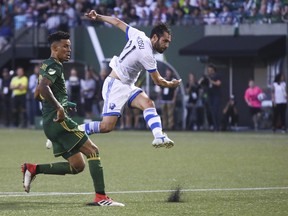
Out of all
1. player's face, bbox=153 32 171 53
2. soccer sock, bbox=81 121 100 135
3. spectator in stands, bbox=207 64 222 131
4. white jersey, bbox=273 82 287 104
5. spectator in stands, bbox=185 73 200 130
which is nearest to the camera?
player's face, bbox=153 32 171 53

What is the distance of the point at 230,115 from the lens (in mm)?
32906

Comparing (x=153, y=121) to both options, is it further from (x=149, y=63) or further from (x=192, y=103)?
(x=192, y=103)

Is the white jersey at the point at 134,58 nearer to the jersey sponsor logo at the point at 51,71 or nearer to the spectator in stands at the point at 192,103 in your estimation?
the jersey sponsor logo at the point at 51,71

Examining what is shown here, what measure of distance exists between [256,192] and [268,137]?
1463 centimetres

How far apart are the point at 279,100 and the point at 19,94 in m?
9.09

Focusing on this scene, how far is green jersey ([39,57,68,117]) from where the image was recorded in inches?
471

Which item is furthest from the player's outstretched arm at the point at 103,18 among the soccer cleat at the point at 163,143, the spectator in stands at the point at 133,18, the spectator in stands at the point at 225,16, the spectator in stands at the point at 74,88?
the spectator in stands at the point at 133,18

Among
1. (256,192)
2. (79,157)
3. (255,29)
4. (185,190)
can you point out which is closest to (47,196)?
(79,157)

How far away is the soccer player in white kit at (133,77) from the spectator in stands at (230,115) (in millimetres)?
18135

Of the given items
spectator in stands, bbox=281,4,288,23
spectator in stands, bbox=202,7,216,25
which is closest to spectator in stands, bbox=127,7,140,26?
spectator in stands, bbox=202,7,216,25

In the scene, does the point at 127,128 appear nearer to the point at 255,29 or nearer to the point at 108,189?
the point at 255,29

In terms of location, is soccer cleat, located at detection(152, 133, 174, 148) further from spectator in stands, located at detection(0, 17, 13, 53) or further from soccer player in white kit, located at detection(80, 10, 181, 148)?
spectator in stands, located at detection(0, 17, 13, 53)

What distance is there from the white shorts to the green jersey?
87.5 inches

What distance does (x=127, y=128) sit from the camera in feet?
111
